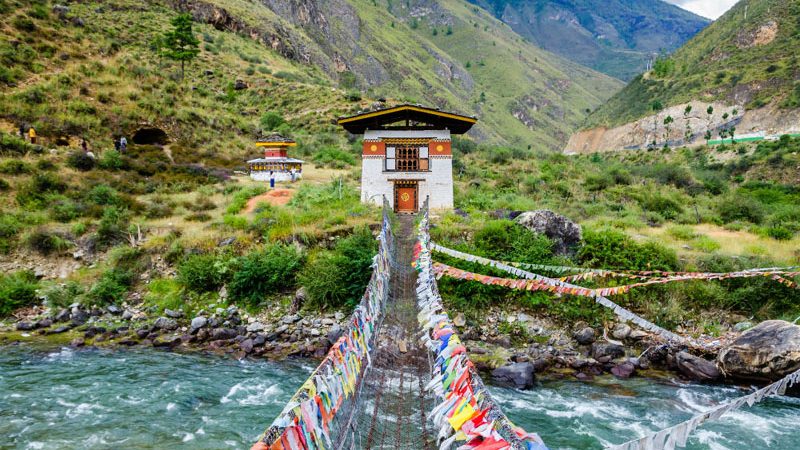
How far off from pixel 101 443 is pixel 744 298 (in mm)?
17249

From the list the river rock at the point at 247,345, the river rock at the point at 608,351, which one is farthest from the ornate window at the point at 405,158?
the river rock at the point at 608,351

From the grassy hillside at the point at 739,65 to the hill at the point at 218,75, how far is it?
3519cm

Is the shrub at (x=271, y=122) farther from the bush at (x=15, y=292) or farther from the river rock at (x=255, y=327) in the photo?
the river rock at (x=255, y=327)

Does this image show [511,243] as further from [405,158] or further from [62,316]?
[62,316]

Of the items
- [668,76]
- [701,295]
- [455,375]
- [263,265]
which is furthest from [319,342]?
[668,76]

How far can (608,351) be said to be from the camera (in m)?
11.9

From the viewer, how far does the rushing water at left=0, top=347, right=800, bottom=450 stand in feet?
27.6

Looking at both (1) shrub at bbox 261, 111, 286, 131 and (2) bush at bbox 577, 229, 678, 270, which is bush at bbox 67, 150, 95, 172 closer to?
(1) shrub at bbox 261, 111, 286, 131

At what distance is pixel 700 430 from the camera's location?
28.9 feet

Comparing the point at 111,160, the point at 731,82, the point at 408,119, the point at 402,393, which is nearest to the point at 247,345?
the point at 402,393

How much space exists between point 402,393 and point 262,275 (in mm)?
8733

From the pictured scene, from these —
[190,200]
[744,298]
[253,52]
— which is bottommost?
[744,298]

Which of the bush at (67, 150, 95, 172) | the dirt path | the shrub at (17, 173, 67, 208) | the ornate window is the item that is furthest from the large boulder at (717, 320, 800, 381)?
the bush at (67, 150, 95, 172)

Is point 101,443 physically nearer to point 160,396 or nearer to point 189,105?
point 160,396
